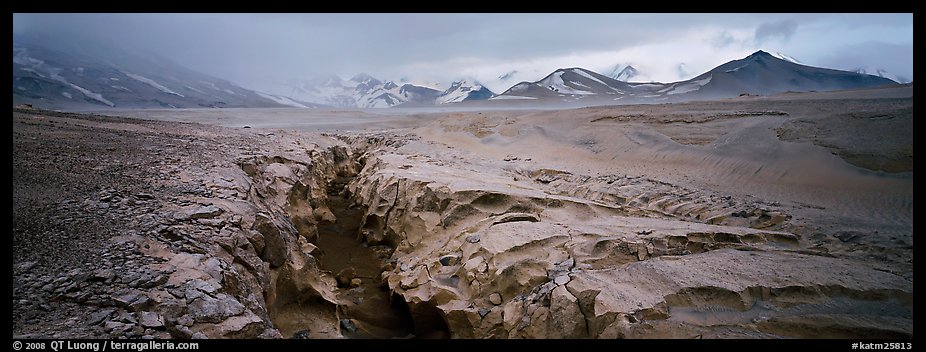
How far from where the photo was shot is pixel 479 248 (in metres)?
4.69

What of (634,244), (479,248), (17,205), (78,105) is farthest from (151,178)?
(78,105)

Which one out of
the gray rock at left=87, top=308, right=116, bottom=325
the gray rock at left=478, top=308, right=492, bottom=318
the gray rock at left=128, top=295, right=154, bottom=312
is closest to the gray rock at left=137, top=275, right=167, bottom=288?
the gray rock at left=128, top=295, right=154, bottom=312

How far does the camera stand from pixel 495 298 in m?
4.11

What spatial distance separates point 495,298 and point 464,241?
111cm

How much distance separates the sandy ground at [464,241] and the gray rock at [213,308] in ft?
0.04

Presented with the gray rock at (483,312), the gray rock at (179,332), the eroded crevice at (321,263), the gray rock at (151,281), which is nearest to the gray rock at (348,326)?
the eroded crevice at (321,263)

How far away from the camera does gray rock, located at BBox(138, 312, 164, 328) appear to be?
2.31 m

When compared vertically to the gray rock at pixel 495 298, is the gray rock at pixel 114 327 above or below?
above

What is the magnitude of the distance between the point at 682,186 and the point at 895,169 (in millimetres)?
2755

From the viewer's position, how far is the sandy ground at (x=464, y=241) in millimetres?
2748

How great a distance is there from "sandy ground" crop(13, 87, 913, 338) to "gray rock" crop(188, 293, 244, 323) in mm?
12

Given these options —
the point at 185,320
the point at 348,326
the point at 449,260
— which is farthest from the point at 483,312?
the point at 185,320

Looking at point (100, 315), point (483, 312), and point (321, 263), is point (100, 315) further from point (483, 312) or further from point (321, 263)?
point (321, 263)

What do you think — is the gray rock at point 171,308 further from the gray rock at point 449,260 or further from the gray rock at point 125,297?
the gray rock at point 449,260
